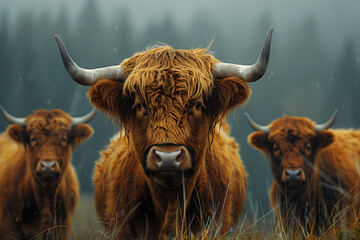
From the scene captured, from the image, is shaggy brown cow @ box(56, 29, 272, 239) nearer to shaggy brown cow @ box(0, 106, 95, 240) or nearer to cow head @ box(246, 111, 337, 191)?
shaggy brown cow @ box(0, 106, 95, 240)

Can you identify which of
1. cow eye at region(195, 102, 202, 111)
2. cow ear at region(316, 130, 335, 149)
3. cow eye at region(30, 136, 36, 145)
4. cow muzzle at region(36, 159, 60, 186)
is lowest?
cow muzzle at region(36, 159, 60, 186)

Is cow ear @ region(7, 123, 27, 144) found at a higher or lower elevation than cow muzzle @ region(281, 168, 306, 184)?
higher

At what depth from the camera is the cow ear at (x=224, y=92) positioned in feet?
11.3

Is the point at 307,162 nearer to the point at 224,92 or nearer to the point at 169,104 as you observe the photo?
the point at 224,92

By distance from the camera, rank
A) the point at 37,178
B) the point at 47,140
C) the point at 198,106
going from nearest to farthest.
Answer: the point at 198,106, the point at 37,178, the point at 47,140

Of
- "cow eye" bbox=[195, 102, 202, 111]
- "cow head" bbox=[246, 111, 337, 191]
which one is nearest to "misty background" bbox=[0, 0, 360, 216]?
"cow head" bbox=[246, 111, 337, 191]

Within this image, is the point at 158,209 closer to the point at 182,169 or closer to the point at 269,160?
the point at 182,169

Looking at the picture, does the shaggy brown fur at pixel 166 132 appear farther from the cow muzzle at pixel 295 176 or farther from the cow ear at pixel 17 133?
the cow ear at pixel 17 133

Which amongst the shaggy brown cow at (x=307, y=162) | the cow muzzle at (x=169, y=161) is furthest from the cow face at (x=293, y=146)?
the cow muzzle at (x=169, y=161)

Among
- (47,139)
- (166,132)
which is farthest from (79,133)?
(166,132)

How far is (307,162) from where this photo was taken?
6.00 meters

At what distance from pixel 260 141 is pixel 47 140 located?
3.57 metres

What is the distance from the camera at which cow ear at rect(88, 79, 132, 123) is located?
3.44 meters

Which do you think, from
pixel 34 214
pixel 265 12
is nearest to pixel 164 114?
pixel 34 214
